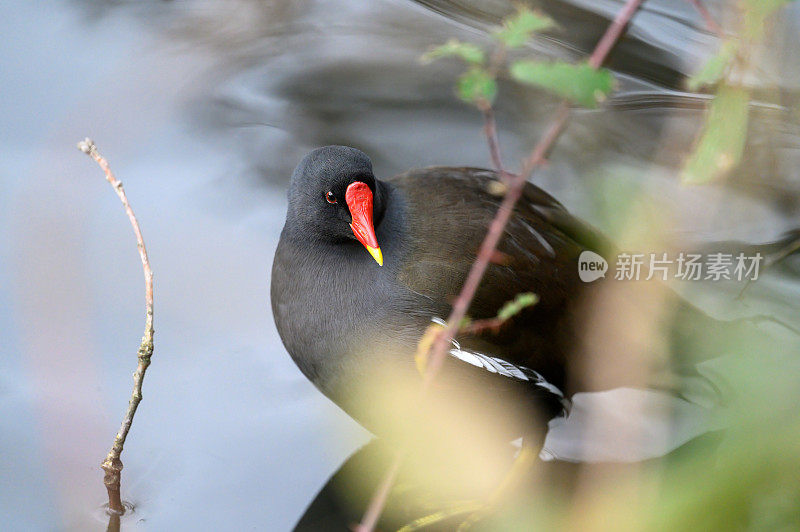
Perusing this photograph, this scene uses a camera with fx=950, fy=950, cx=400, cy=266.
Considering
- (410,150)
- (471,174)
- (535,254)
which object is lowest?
(535,254)

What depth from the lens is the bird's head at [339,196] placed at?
8.11ft

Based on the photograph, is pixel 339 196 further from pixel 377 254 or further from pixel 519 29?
pixel 519 29

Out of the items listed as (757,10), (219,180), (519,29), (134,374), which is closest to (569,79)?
(519,29)

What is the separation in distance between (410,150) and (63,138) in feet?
4.59

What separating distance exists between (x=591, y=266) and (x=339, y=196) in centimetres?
82

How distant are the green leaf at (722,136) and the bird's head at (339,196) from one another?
1.30m

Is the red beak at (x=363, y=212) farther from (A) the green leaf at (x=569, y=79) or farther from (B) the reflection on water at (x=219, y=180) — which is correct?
(A) the green leaf at (x=569, y=79)

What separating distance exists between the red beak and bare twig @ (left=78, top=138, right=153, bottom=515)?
54 centimetres

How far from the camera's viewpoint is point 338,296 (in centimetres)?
261

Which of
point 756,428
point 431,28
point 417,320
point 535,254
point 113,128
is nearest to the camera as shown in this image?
point 756,428

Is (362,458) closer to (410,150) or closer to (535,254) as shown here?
(535,254)

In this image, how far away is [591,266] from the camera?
→ 281 cm

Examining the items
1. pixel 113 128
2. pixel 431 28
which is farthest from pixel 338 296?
pixel 431 28

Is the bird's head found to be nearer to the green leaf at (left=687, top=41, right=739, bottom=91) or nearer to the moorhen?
the moorhen
